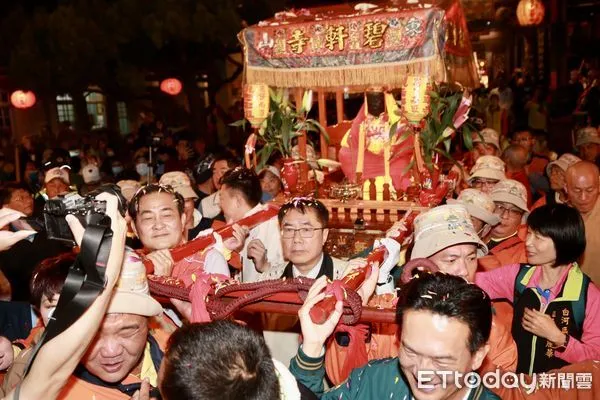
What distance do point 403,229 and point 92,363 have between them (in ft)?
6.19

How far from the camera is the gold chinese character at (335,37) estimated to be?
5.71 meters

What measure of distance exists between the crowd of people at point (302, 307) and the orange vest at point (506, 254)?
15 mm

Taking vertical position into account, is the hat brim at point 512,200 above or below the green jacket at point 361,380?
above

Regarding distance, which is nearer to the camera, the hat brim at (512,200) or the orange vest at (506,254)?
the orange vest at (506,254)

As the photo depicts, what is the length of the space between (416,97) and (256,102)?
1888 millimetres

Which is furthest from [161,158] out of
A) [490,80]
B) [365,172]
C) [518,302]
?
[490,80]

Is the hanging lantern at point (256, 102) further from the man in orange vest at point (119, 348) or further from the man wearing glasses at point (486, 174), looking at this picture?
the man in orange vest at point (119, 348)

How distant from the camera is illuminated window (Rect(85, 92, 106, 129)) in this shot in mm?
21031

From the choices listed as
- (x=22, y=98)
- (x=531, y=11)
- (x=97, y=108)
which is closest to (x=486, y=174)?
(x=531, y=11)

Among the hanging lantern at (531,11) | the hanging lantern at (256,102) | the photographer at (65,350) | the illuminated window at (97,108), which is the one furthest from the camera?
the illuminated window at (97,108)

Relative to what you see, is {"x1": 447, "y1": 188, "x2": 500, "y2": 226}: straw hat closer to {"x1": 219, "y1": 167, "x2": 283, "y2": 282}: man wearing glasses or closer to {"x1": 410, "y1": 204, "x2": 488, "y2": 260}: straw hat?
{"x1": 410, "y1": 204, "x2": 488, "y2": 260}: straw hat

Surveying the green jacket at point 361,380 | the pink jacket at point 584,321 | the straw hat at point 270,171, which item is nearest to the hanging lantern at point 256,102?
the straw hat at point 270,171

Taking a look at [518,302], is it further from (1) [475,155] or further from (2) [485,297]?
(1) [475,155]

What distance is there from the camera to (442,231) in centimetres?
263
